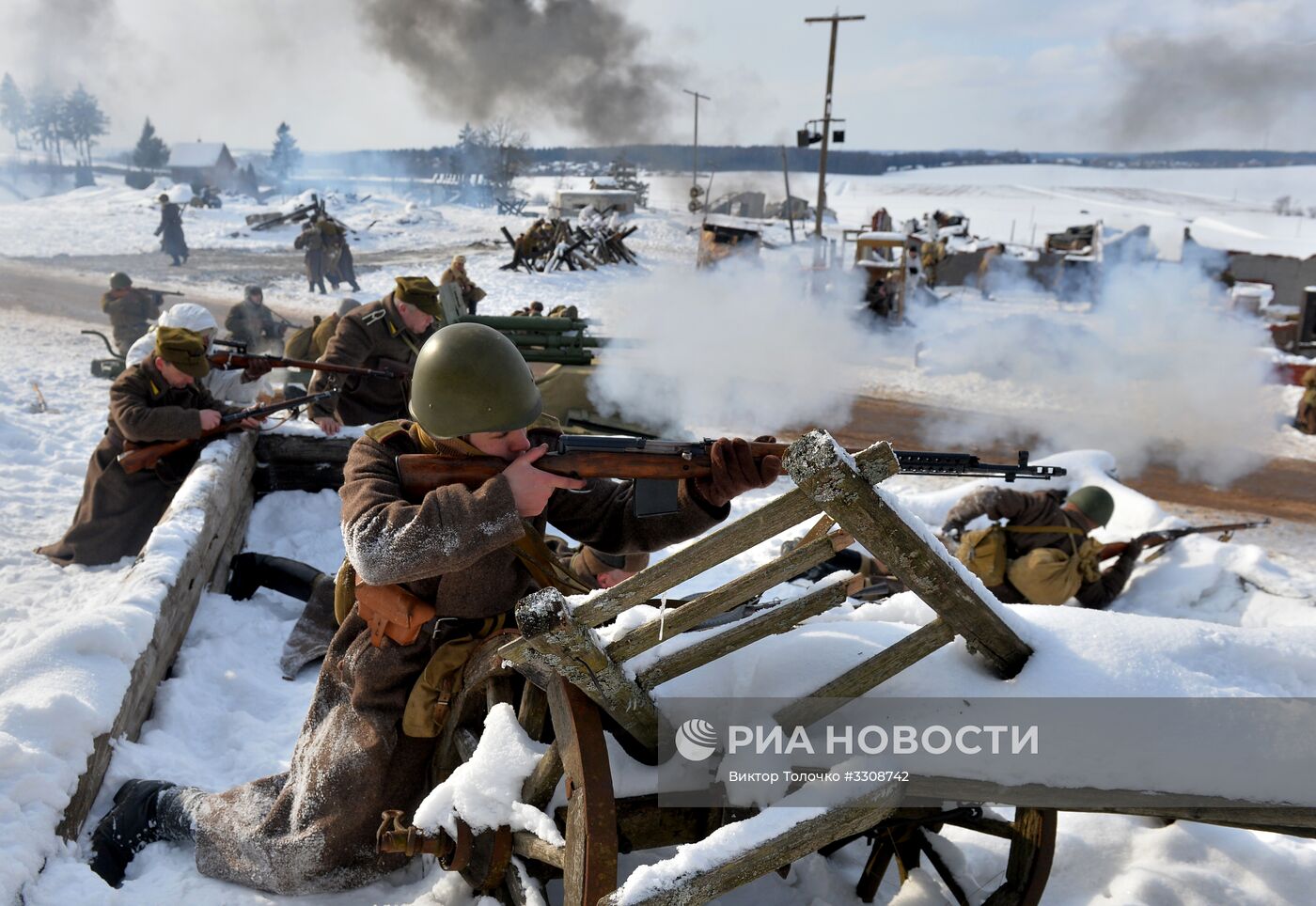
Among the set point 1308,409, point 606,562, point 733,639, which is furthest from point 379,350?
point 1308,409

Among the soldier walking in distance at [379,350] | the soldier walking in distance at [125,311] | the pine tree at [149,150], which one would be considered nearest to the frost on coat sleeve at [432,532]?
the soldier walking in distance at [379,350]

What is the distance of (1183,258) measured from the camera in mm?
21172

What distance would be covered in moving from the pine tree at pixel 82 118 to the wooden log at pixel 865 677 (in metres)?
75.3

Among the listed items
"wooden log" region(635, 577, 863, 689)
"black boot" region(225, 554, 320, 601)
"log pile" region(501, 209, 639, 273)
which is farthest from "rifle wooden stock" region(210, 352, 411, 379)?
"log pile" region(501, 209, 639, 273)

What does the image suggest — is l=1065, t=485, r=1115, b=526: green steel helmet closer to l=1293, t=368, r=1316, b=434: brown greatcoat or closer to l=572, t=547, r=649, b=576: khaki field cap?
l=572, t=547, r=649, b=576: khaki field cap

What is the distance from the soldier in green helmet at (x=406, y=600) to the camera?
2672mm

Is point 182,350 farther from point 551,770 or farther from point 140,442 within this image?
point 551,770

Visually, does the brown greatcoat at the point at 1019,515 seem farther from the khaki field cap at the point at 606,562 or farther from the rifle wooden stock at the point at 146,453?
the rifle wooden stock at the point at 146,453

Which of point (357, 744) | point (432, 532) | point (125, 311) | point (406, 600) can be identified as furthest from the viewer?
point (125, 311)

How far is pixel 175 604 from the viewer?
4375 mm

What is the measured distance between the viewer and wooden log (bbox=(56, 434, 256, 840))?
318 centimetres

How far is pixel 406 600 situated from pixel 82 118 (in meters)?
77.2

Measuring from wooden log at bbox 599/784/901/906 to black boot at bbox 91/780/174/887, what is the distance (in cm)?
210

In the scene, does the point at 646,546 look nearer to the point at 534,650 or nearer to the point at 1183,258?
the point at 534,650
